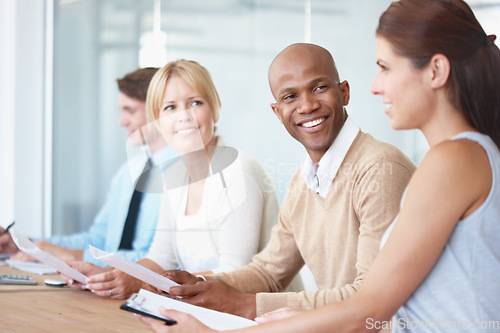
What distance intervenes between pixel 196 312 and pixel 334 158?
523 millimetres

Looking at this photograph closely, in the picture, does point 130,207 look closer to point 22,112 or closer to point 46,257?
point 46,257

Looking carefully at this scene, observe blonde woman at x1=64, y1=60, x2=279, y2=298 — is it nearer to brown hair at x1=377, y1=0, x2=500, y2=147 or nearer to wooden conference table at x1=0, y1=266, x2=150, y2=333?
wooden conference table at x1=0, y1=266, x2=150, y2=333

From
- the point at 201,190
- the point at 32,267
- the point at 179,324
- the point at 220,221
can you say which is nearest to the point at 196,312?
the point at 179,324

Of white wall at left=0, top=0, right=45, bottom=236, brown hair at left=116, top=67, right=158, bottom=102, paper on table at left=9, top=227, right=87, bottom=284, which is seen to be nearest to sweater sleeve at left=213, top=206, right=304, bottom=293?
paper on table at left=9, top=227, right=87, bottom=284

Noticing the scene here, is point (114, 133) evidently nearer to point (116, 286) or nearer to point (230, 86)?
point (230, 86)

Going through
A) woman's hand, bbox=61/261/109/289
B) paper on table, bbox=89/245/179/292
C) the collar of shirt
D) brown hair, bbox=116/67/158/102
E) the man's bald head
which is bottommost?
woman's hand, bbox=61/261/109/289

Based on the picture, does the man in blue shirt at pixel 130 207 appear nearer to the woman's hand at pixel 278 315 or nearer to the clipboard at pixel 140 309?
the clipboard at pixel 140 309

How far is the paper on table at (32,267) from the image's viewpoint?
1.94 metres

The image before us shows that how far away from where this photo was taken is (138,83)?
104 inches

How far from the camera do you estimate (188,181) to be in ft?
7.02

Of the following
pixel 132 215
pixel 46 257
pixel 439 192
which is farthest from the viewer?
pixel 132 215

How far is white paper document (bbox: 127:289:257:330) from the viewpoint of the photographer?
1.11 meters

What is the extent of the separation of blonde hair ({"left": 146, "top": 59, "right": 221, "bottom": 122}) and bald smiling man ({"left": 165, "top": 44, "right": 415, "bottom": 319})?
0.64 metres

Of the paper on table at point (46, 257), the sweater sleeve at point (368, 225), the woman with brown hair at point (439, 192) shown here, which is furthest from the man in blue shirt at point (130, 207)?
the woman with brown hair at point (439, 192)
